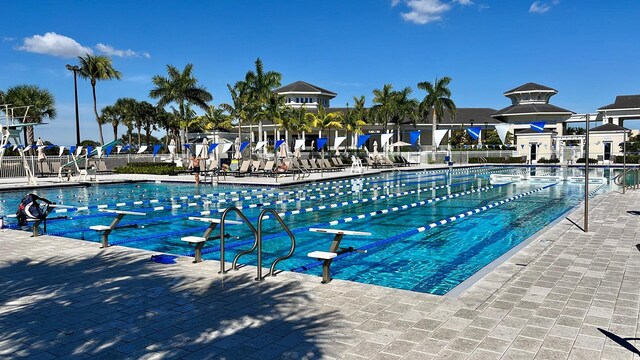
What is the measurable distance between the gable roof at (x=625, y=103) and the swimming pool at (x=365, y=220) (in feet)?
140

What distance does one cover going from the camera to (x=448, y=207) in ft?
53.0

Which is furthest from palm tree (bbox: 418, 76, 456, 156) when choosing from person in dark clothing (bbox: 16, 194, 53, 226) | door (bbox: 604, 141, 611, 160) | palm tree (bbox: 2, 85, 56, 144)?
person in dark clothing (bbox: 16, 194, 53, 226)

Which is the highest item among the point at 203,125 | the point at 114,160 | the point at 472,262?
the point at 203,125

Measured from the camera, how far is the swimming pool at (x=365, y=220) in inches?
351

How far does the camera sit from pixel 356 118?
2057 inches

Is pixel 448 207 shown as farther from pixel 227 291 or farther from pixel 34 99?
pixel 34 99

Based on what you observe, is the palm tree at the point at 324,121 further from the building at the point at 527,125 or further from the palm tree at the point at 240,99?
the palm tree at the point at 240,99

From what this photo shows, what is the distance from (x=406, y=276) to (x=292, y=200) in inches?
384

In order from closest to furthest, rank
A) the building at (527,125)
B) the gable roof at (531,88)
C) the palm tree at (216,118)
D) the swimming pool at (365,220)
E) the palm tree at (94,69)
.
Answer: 1. the swimming pool at (365,220)
2. the palm tree at (94,69)
3. the building at (527,125)
4. the palm tree at (216,118)
5. the gable roof at (531,88)

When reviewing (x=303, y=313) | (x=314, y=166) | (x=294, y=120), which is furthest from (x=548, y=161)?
(x=303, y=313)

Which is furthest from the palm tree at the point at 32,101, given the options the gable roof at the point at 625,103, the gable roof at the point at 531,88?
the gable roof at the point at 625,103

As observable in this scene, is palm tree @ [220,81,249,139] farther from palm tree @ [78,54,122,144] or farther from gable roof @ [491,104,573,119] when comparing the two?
gable roof @ [491,104,573,119]

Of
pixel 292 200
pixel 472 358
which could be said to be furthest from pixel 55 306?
pixel 292 200

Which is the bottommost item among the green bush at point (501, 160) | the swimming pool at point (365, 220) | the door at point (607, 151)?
the swimming pool at point (365, 220)
